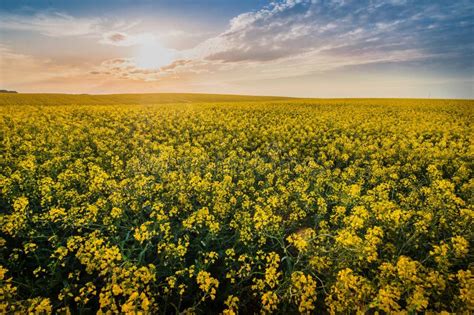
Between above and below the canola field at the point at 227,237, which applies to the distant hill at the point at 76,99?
above

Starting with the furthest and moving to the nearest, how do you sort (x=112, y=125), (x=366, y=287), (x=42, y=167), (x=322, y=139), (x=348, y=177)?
(x=112, y=125) < (x=322, y=139) < (x=348, y=177) < (x=42, y=167) < (x=366, y=287)

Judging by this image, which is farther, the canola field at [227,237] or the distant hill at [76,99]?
the distant hill at [76,99]

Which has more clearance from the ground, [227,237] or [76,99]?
[76,99]

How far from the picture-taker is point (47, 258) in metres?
5.39

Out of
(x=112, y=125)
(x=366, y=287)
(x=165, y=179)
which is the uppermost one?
(x=112, y=125)

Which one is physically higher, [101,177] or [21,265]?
[101,177]

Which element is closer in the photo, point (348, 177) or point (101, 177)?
point (101, 177)

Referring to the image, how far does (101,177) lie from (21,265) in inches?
100

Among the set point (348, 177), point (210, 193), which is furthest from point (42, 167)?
point (348, 177)

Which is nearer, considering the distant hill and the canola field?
the canola field

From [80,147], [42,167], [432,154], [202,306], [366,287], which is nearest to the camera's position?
[366,287]

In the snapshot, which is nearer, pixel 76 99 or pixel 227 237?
pixel 227 237

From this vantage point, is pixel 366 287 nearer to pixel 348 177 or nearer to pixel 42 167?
pixel 348 177

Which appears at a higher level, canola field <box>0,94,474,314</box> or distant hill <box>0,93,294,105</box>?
distant hill <box>0,93,294,105</box>
